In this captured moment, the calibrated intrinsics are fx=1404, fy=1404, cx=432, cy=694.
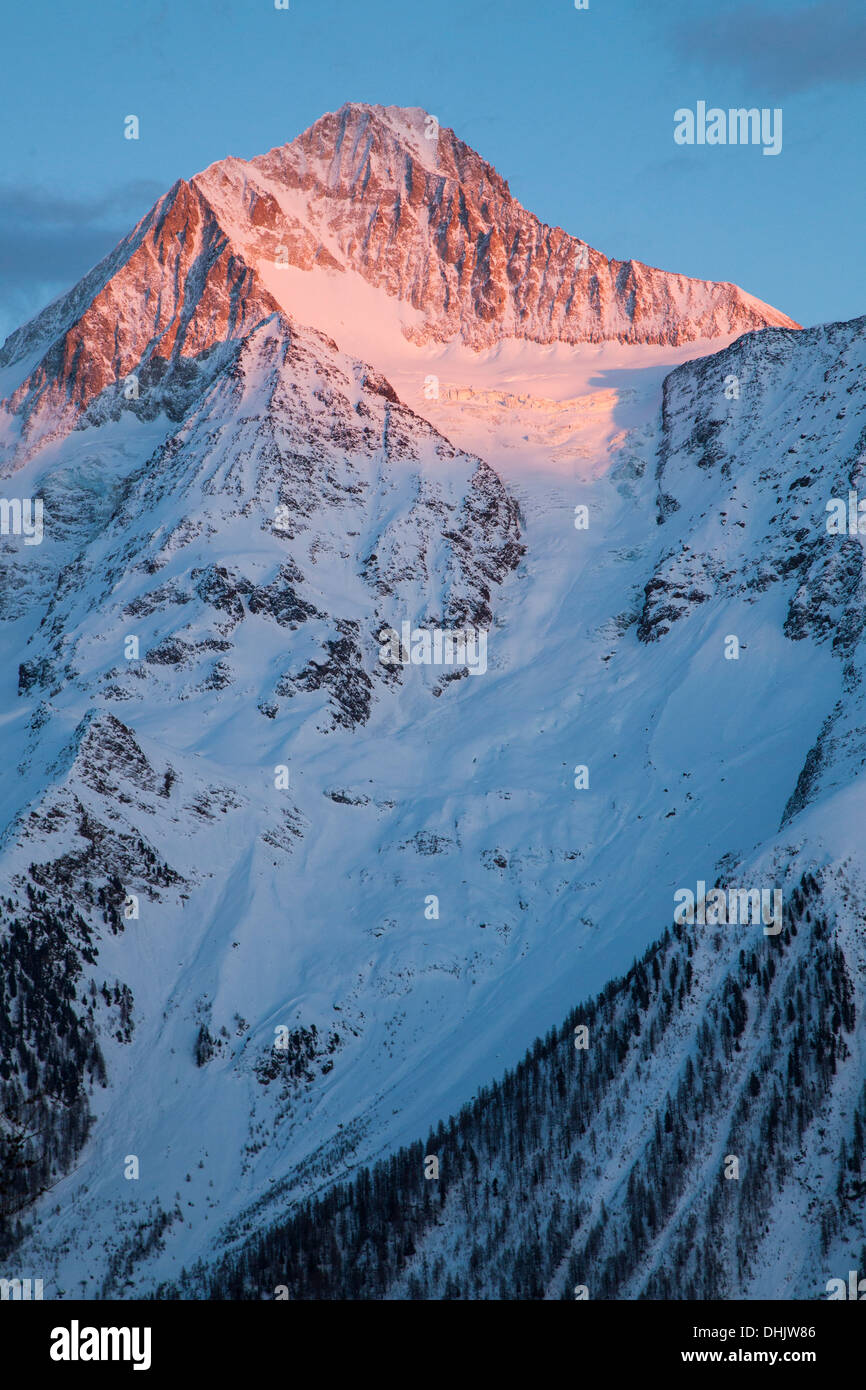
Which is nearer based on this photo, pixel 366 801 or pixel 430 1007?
pixel 430 1007

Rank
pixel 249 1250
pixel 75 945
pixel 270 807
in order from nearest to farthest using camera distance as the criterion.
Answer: pixel 249 1250, pixel 75 945, pixel 270 807

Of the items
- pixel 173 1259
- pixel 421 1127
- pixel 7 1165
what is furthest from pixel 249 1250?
pixel 7 1165

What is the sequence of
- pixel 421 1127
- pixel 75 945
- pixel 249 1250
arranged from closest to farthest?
pixel 249 1250 → pixel 421 1127 → pixel 75 945

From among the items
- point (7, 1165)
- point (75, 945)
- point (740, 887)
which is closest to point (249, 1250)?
point (75, 945)

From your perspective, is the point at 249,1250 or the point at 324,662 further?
the point at 324,662

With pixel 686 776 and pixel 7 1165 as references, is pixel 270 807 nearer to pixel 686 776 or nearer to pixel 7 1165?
pixel 686 776

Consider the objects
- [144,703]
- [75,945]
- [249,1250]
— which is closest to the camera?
[249,1250]

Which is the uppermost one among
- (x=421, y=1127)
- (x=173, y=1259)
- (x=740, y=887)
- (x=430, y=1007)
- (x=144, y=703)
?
(x=144, y=703)

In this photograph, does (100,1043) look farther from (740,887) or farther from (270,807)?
(740,887)

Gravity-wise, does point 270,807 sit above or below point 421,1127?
above
